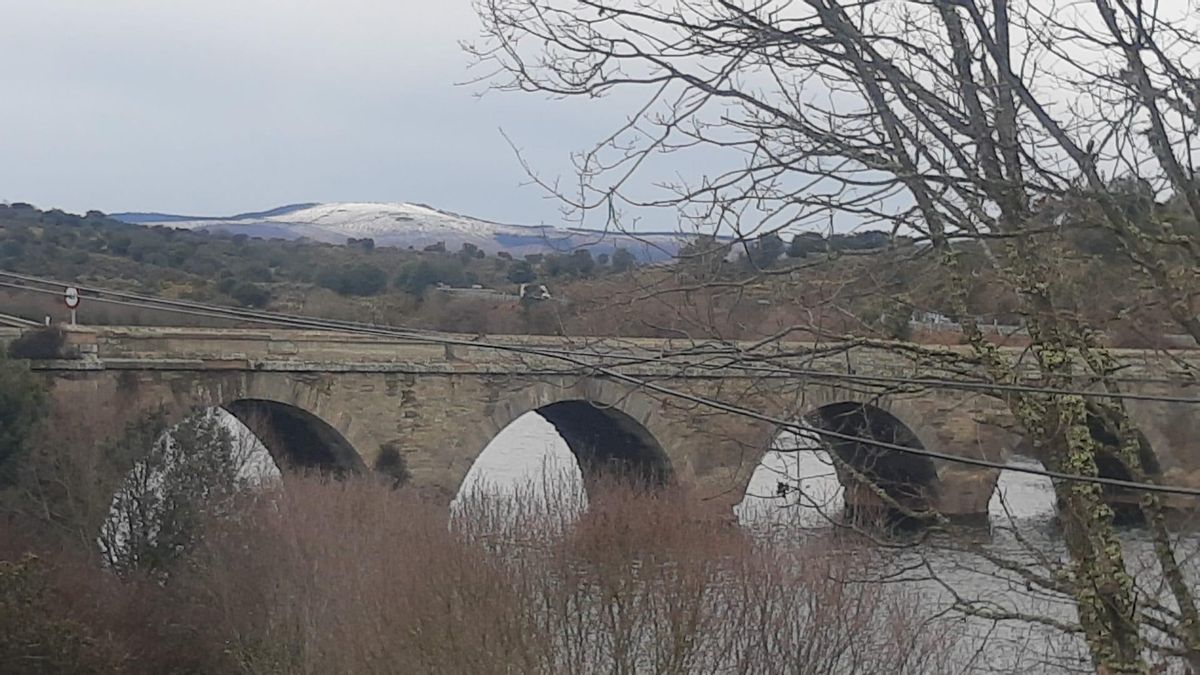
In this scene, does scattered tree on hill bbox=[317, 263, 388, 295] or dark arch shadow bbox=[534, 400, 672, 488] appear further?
scattered tree on hill bbox=[317, 263, 388, 295]

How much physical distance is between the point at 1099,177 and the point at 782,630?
615 cm

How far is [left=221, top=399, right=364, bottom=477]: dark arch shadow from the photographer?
64.1 feet

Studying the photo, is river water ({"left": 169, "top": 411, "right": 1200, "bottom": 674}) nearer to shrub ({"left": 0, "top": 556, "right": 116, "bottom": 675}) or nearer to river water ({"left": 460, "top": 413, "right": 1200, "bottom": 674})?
river water ({"left": 460, "top": 413, "right": 1200, "bottom": 674})

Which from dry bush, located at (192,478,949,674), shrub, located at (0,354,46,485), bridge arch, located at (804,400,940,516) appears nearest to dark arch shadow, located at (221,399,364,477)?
shrub, located at (0,354,46,485)

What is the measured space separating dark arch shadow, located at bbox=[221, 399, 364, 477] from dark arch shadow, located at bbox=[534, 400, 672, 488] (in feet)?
10.2

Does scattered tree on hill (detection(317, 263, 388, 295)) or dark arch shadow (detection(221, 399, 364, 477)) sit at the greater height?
scattered tree on hill (detection(317, 263, 388, 295))

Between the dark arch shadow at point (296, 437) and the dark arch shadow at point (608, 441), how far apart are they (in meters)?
3.12

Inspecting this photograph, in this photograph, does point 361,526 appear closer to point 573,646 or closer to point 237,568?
point 237,568

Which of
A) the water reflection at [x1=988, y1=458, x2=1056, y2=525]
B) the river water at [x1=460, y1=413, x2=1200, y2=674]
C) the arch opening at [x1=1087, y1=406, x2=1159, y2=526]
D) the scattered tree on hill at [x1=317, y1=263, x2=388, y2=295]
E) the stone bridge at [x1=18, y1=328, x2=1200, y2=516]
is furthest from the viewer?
the scattered tree on hill at [x1=317, y1=263, x2=388, y2=295]

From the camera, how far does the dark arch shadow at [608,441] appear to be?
72.1 ft

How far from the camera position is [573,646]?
32.9 feet

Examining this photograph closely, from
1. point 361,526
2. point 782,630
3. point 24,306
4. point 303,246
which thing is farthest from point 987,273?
point 303,246

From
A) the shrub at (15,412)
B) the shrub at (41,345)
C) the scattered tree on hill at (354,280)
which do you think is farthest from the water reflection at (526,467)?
the shrub at (41,345)

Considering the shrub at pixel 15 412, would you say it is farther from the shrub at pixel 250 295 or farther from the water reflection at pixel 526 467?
the shrub at pixel 250 295
